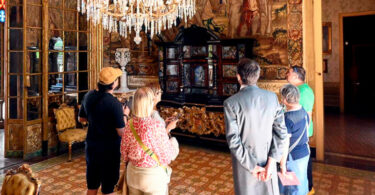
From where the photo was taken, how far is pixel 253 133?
2451 millimetres

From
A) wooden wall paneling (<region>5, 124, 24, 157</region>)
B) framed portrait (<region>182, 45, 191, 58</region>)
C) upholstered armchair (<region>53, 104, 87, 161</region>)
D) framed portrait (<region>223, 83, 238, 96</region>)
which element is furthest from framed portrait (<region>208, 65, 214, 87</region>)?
wooden wall paneling (<region>5, 124, 24, 157</region>)

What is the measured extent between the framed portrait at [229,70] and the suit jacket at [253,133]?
387 centimetres

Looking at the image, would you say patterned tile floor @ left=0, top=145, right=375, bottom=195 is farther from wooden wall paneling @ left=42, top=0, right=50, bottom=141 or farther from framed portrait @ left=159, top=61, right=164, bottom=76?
framed portrait @ left=159, top=61, right=164, bottom=76

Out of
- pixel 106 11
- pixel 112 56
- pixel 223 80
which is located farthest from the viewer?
pixel 112 56

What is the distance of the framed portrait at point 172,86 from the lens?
716cm

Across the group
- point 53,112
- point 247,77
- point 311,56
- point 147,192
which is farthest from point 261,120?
point 53,112

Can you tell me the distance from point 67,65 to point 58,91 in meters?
0.60

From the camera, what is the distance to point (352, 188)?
4.38m

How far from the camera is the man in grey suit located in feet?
7.96

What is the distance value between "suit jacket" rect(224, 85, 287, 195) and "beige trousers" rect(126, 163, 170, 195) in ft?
1.93

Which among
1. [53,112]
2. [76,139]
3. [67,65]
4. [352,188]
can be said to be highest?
[67,65]

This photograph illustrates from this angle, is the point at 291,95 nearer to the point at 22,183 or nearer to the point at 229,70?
the point at 22,183

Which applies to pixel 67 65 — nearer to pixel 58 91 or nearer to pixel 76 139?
pixel 58 91

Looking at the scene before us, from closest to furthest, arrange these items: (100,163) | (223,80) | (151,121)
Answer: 1. (151,121)
2. (100,163)
3. (223,80)
